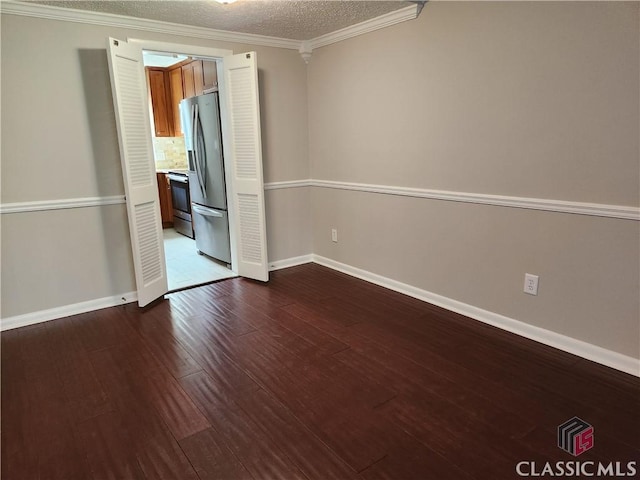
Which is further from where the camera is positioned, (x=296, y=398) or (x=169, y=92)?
(x=169, y=92)

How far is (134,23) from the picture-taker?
10.1 feet

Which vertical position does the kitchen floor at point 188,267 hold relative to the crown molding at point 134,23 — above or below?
below

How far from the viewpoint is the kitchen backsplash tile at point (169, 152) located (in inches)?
254

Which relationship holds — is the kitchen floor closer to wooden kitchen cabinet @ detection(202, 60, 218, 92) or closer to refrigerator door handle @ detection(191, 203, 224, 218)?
refrigerator door handle @ detection(191, 203, 224, 218)

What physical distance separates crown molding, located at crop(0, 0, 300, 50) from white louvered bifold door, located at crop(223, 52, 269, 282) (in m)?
0.25

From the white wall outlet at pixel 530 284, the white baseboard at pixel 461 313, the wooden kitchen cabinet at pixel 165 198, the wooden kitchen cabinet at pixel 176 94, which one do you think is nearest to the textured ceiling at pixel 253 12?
the white wall outlet at pixel 530 284

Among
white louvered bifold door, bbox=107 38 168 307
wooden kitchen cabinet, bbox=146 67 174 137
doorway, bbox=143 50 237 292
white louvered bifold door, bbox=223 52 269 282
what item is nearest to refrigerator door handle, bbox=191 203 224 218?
doorway, bbox=143 50 237 292

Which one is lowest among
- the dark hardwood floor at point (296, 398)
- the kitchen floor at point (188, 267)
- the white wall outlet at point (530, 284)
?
the dark hardwood floor at point (296, 398)

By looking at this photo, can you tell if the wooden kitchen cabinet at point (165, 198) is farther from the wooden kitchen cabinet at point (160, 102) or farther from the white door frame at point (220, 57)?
the white door frame at point (220, 57)

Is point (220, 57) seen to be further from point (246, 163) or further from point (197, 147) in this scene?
point (197, 147)

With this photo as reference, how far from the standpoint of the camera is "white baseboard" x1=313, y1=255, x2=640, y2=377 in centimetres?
221

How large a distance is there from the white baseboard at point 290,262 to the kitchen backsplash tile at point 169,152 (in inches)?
134

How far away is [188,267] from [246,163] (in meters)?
1.42

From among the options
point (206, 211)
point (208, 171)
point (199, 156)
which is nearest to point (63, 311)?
point (206, 211)
